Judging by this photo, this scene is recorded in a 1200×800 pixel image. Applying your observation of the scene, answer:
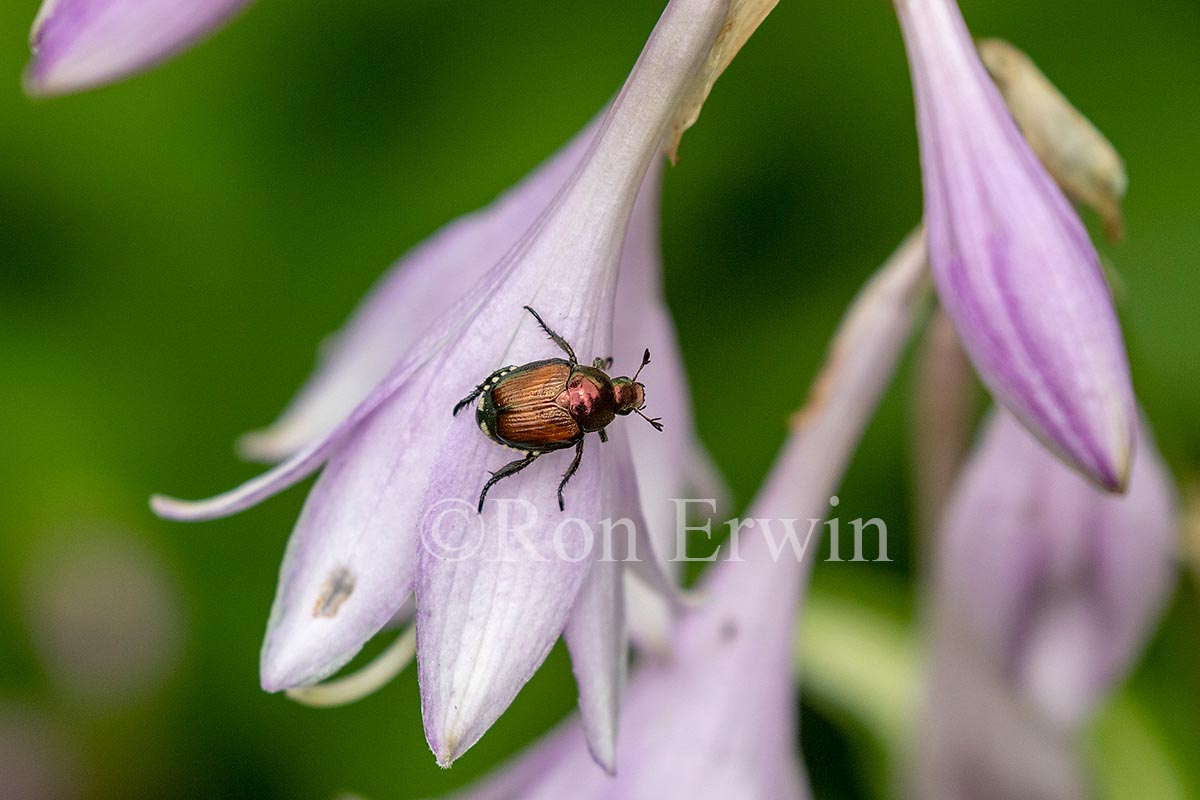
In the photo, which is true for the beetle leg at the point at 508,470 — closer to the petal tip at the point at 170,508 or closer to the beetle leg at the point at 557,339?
the beetle leg at the point at 557,339

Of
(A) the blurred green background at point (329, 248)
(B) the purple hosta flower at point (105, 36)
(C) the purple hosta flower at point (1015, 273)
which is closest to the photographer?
(C) the purple hosta flower at point (1015, 273)

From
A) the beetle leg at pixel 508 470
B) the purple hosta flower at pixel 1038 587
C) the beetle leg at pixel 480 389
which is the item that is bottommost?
the purple hosta flower at pixel 1038 587

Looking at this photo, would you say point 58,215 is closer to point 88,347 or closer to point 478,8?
point 88,347

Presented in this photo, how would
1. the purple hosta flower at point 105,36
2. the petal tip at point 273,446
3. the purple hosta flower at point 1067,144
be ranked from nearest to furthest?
the purple hosta flower at point 105,36 → the purple hosta flower at point 1067,144 → the petal tip at point 273,446

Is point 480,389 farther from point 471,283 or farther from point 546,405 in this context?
point 471,283

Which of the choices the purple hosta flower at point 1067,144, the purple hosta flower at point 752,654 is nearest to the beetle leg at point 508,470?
the purple hosta flower at point 752,654

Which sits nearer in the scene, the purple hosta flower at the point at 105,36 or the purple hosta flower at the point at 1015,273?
the purple hosta flower at the point at 1015,273
